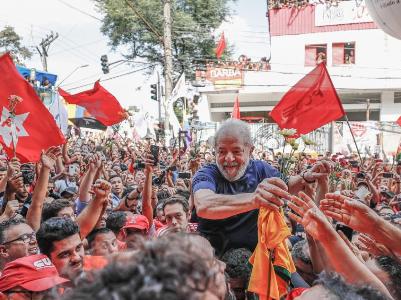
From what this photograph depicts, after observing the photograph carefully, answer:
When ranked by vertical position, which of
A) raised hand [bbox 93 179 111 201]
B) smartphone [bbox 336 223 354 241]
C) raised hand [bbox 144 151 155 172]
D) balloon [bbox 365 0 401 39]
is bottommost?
smartphone [bbox 336 223 354 241]

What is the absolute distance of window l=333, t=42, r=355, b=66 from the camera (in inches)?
995

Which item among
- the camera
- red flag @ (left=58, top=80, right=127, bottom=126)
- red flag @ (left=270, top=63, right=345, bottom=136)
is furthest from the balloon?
red flag @ (left=58, top=80, right=127, bottom=126)

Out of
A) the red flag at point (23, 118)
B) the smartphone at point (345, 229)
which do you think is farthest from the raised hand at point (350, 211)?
the red flag at point (23, 118)

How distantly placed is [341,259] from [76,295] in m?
1.25

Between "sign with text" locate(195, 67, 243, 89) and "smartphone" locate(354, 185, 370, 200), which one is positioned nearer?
"smartphone" locate(354, 185, 370, 200)

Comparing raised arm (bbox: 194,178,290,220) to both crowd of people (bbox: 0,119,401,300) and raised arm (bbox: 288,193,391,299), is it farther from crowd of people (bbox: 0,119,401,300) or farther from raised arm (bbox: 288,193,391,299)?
raised arm (bbox: 288,193,391,299)

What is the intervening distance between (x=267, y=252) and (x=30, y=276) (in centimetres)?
116

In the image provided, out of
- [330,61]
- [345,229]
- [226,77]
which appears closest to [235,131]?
[345,229]

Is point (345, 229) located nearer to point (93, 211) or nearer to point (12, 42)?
point (93, 211)

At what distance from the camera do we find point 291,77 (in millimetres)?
25141

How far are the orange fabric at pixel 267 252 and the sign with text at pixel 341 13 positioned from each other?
24.7 meters

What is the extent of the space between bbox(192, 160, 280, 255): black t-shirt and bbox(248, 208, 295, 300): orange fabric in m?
0.38

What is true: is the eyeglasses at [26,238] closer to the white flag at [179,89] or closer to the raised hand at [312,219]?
the raised hand at [312,219]

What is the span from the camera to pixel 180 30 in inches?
1189
